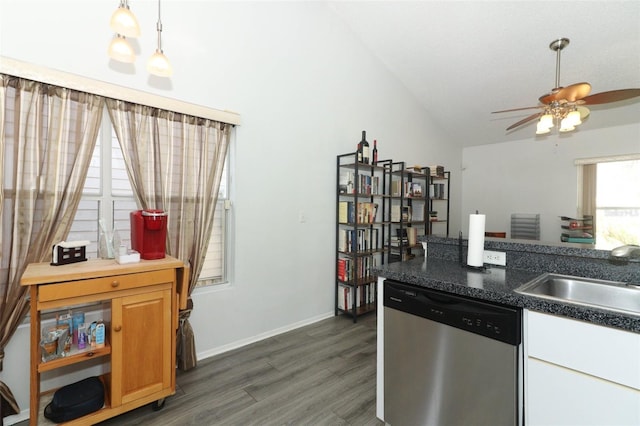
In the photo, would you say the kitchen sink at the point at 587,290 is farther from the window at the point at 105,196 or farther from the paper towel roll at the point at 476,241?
the window at the point at 105,196

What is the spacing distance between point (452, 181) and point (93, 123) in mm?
5722

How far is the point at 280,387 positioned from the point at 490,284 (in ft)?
5.40

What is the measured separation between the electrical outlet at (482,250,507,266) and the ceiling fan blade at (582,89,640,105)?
1.86 meters

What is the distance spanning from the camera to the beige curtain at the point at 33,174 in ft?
5.80

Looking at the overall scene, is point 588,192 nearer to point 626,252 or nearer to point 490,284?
point 626,252

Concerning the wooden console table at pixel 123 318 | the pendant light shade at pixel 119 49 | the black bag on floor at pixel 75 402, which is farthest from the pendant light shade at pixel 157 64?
the black bag on floor at pixel 75 402

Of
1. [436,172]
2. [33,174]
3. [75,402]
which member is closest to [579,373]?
[75,402]

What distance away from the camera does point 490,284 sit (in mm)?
1436

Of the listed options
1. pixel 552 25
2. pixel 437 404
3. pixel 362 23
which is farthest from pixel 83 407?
pixel 552 25

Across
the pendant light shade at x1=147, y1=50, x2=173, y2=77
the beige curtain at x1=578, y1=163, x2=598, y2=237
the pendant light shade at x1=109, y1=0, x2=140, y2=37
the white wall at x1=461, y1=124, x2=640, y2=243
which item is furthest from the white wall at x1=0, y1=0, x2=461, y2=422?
the beige curtain at x1=578, y1=163, x2=598, y2=237

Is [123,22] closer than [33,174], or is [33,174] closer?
[123,22]

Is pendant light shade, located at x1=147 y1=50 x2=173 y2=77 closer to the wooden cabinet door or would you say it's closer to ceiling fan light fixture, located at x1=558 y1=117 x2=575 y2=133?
the wooden cabinet door

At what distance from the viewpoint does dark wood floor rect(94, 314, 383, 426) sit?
187 centimetres

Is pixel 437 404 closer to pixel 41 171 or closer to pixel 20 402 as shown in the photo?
pixel 20 402
